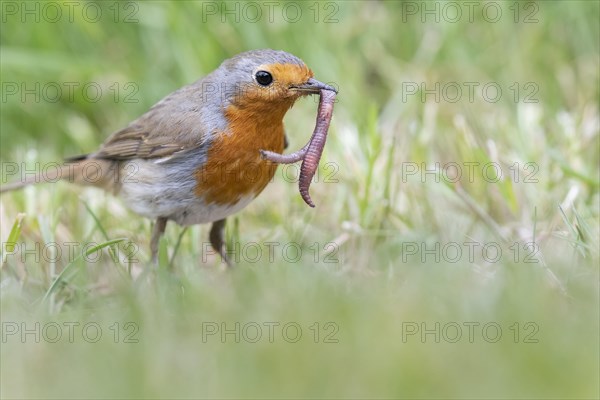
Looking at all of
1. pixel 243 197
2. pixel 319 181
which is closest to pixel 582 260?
pixel 243 197

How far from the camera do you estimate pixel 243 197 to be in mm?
4891

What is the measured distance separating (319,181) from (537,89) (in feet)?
6.87

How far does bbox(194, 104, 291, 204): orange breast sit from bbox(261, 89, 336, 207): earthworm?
12cm

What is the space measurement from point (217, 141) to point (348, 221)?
1002 millimetres

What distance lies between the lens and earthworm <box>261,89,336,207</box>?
4.45 meters

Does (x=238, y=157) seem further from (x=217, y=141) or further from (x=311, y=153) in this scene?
(x=311, y=153)

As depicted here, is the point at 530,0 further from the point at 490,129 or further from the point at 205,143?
the point at 205,143

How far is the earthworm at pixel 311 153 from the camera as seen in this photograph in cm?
445

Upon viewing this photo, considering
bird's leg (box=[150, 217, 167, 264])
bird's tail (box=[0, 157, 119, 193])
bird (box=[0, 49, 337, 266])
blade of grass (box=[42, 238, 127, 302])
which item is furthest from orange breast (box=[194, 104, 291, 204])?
bird's tail (box=[0, 157, 119, 193])

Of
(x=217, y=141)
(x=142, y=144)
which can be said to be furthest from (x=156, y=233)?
(x=217, y=141)

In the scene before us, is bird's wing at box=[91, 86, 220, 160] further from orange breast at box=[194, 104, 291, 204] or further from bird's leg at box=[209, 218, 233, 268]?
bird's leg at box=[209, 218, 233, 268]

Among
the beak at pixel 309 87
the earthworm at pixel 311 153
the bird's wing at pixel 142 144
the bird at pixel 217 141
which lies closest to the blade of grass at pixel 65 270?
the bird at pixel 217 141

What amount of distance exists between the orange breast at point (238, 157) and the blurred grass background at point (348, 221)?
42cm

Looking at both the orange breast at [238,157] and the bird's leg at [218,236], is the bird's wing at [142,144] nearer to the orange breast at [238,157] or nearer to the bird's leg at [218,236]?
the orange breast at [238,157]
